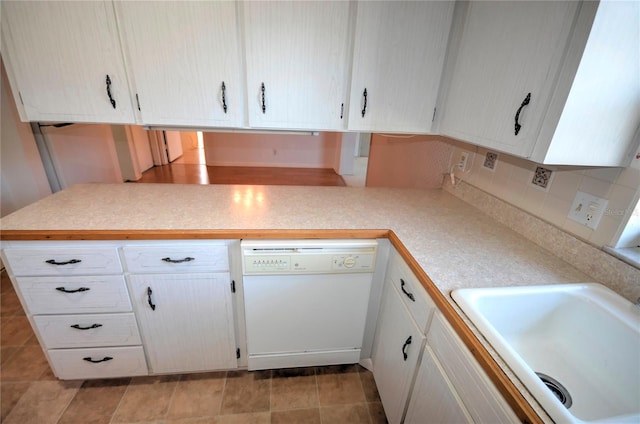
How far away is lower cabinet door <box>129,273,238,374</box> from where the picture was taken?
4.36 feet

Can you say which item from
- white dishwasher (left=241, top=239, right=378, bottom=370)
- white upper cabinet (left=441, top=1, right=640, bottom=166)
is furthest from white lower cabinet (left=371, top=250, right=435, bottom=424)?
white upper cabinet (left=441, top=1, right=640, bottom=166)

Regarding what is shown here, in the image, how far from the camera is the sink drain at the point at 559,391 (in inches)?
31.5

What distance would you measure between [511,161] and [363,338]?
1.20 meters

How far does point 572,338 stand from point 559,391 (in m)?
0.22

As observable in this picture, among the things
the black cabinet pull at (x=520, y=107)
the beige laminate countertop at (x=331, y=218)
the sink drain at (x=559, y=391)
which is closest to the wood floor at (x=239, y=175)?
the beige laminate countertop at (x=331, y=218)

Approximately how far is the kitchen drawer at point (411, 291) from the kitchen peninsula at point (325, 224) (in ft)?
0.18

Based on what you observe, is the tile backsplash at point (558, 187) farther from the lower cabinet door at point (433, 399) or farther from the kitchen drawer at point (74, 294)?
the kitchen drawer at point (74, 294)

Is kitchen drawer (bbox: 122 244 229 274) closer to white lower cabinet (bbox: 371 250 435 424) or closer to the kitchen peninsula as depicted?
the kitchen peninsula

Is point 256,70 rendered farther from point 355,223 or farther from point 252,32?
point 355,223

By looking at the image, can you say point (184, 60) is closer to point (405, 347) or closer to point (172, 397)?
point (405, 347)

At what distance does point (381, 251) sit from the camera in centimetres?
139

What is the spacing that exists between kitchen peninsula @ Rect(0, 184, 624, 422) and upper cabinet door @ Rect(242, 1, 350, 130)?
1.45ft

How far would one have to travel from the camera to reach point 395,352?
1271 millimetres

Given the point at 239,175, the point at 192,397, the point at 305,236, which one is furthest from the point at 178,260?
the point at 239,175
